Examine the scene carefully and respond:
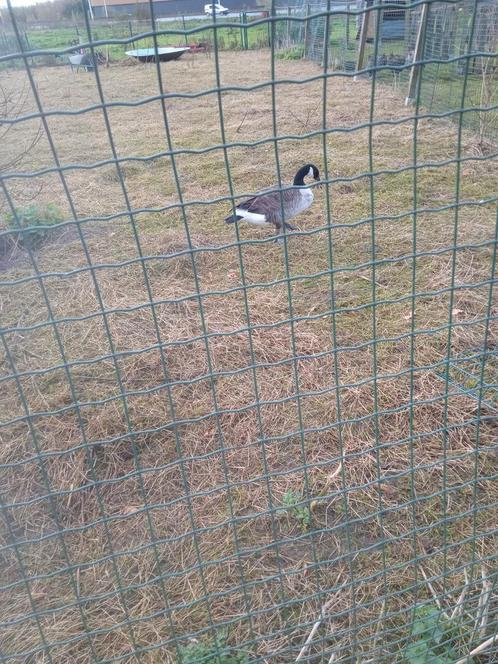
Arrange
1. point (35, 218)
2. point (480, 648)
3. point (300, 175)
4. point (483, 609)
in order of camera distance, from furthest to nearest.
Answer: point (300, 175), point (35, 218), point (483, 609), point (480, 648)

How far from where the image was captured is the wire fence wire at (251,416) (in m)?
1.33

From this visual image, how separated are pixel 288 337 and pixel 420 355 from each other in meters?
0.79

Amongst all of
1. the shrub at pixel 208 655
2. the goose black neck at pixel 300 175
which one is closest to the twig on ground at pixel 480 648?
the shrub at pixel 208 655

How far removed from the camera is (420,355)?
3.19 metres

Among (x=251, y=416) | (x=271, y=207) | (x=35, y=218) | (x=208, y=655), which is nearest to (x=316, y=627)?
(x=208, y=655)

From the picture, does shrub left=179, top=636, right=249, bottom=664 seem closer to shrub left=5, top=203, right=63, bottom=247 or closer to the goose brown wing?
the goose brown wing

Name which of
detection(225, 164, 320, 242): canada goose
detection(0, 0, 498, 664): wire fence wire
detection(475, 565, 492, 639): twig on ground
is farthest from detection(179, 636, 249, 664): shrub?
detection(225, 164, 320, 242): canada goose

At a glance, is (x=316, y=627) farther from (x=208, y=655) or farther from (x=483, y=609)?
(x=483, y=609)

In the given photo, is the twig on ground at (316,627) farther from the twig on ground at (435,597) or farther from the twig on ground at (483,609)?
the twig on ground at (483,609)

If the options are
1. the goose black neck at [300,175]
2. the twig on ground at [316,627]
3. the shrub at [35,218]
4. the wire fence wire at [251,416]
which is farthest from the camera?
the goose black neck at [300,175]

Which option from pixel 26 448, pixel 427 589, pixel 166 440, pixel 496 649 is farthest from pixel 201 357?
pixel 496 649

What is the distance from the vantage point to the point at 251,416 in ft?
9.28

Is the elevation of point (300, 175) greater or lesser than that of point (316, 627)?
lesser

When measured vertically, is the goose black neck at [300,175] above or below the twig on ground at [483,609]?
below
